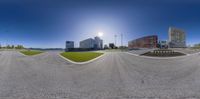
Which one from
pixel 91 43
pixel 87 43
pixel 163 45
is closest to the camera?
pixel 163 45

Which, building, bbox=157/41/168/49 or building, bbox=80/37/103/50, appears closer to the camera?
building, bbox=157/41/168/49

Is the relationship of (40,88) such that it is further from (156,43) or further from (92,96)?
(156,43)

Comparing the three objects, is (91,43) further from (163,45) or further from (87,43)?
(163,45)

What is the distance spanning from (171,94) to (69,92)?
3.18 m

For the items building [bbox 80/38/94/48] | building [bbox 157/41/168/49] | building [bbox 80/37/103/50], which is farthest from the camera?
building [bbox 80/38/94/48]

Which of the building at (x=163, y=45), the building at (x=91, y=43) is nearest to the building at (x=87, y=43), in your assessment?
the building at (x=91, y=43)

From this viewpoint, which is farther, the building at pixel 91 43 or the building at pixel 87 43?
the building at pixel 87 43

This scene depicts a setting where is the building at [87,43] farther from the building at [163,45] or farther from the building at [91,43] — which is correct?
the building at [163,45]

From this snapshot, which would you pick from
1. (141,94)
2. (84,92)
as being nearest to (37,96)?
(84,92)

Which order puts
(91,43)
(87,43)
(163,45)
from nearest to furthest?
(163,45), (87,43), (91,43)

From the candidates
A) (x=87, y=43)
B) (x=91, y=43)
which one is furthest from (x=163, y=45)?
(x=91, y=43)

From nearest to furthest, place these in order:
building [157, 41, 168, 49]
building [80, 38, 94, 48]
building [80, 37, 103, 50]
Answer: building [157, 41, 168, 49] < building [80, 37, 103, 50] < building [80, 38, 94, 48]

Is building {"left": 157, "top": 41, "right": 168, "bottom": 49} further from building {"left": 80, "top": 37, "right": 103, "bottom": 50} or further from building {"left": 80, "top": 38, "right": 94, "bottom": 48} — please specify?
building {"left": 80, "top": 38, "right": 94, "bottom": 48}

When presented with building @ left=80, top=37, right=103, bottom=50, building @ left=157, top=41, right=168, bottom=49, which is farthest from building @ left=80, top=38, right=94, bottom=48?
building @ left=157, top=41, right=168, bottom=49
